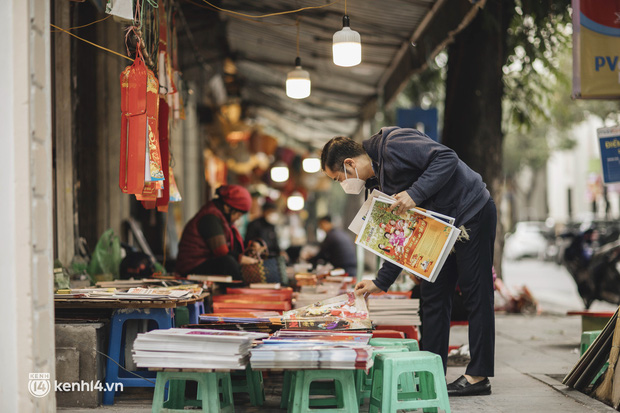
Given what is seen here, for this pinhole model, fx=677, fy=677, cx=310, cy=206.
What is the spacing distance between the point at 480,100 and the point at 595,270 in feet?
10.7

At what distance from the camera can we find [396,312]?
5449 millimetres

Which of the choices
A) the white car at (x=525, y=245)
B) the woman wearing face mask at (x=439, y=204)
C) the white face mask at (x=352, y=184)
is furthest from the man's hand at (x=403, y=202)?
the white car at (x=525, y=245)

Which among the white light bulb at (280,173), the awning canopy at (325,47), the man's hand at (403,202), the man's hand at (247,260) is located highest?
the awning canopy at (325,47)

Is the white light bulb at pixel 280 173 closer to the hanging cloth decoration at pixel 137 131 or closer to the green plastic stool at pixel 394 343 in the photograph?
the hanging cloth decoration at pixel 137 131

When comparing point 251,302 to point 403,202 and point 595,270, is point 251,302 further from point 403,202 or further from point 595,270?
point 595,270

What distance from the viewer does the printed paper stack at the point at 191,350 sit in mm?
3484

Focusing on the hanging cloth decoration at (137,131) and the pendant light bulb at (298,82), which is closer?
the hanging cloth decoration at (137,131)

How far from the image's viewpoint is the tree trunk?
32.0 ft

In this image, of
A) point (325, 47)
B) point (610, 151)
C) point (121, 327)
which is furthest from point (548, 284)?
point (121, 327)

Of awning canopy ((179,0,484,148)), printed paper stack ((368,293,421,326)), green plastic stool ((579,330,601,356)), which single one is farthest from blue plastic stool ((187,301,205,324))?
awning canopy ((179,0,484,148))

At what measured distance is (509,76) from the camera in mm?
11977

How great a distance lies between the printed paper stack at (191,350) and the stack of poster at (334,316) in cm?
65

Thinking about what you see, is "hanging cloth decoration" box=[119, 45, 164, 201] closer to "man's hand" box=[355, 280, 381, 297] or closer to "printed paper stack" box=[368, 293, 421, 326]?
"man's hand" box=[355, 280, 381, 297]

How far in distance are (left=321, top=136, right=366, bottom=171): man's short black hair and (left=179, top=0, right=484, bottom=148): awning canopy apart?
2.68 metres
